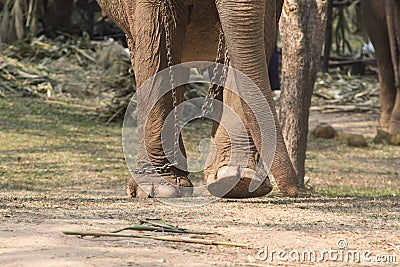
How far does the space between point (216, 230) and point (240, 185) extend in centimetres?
145

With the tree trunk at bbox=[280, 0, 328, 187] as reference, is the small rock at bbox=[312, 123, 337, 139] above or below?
below

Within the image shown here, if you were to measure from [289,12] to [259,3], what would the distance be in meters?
2.46

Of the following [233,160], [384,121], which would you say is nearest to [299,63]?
[233,160]

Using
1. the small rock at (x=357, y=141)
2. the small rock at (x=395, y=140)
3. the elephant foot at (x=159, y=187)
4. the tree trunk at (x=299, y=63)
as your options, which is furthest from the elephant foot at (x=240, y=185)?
the small rock at (x=395, y=140)

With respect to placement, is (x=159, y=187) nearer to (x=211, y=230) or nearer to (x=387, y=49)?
(x=211, y=230)

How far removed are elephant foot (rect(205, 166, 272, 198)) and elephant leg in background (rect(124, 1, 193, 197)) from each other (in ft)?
1.01

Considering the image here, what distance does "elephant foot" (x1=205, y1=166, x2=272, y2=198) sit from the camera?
22.5 feet

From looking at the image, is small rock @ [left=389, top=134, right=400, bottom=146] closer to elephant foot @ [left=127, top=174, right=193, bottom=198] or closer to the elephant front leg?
the elephant front leg

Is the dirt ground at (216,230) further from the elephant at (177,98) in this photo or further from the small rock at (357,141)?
the small rock at (357,141)

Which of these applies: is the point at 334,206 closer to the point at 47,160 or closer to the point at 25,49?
the point at 47,160

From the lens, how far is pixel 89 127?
44.2 feet

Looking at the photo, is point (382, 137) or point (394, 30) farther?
point (382, 137)

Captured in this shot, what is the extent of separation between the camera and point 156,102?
7.14 metres

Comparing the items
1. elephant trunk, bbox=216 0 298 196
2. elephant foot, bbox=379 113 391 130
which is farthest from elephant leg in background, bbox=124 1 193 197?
elephant foot, bbox=379 113 391 130
